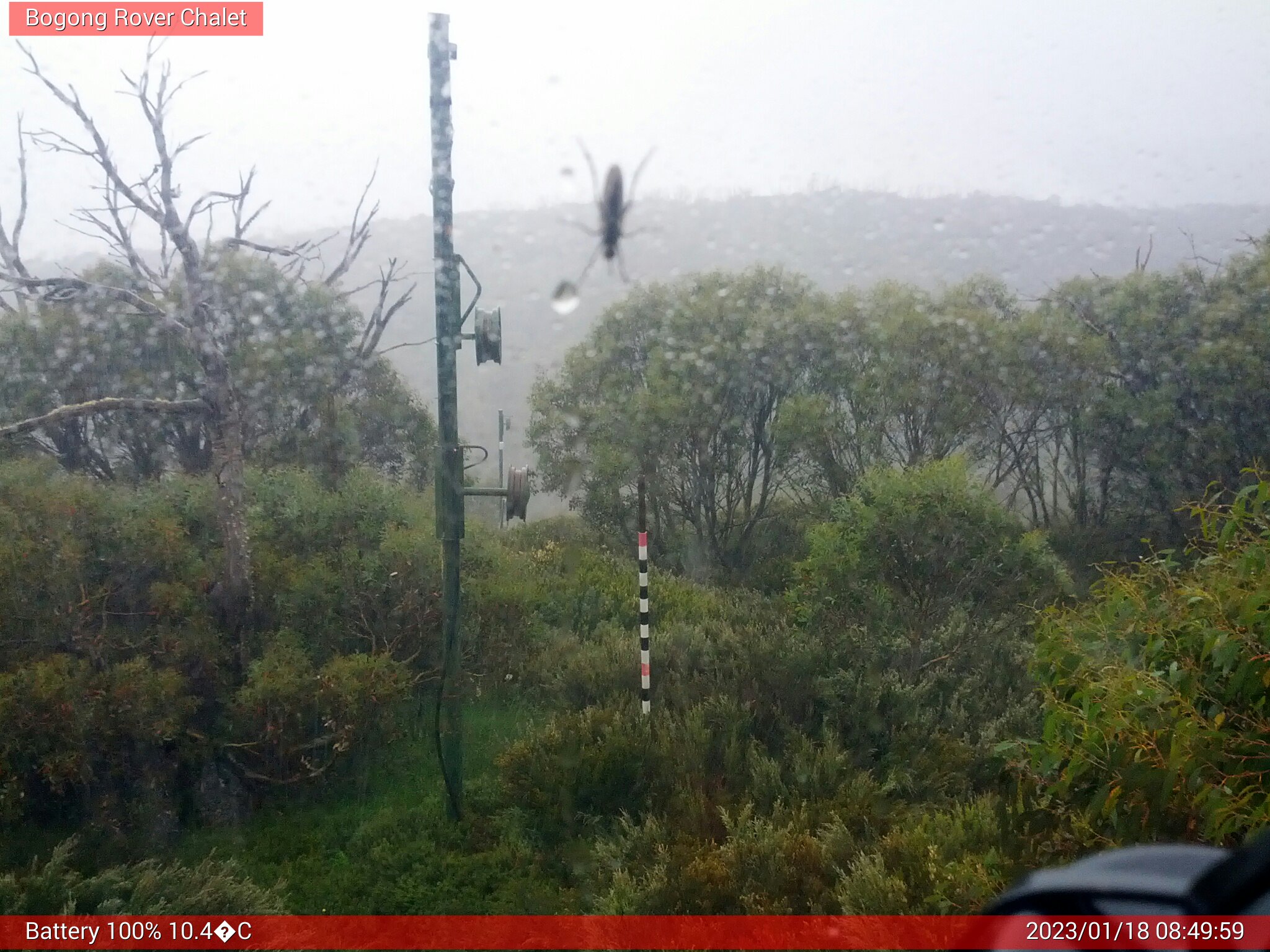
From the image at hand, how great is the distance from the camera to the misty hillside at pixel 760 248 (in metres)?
7.10

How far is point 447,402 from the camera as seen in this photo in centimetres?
584

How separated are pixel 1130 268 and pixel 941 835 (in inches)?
381

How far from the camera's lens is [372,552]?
24.5 feet

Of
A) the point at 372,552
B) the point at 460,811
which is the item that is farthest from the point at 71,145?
the point at 460,811

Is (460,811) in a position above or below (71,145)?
below

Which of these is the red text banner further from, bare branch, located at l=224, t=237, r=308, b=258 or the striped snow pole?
bare branch, located at l=224, t=237, r=308, b=258

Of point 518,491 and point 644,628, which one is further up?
point 518,491

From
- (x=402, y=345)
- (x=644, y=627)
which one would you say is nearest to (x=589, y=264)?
(x=644, y=627)

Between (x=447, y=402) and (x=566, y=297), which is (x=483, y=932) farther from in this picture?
(x=566, y=297)

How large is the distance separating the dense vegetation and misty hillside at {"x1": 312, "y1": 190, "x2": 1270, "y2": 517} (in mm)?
925

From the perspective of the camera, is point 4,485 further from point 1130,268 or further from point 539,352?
point 1130,268

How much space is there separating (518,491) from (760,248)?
18.6 feet

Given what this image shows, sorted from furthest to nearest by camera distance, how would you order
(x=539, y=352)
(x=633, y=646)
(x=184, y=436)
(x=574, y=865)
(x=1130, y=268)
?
(x=1130, y=268) < (x=539, y=352) < (x=184, y=436) < (x=633, y=646) < (x=574, y=865)

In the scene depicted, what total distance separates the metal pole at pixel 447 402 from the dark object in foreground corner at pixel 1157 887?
186 inches
